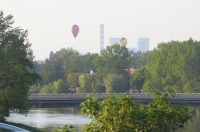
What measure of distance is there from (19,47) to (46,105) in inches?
708

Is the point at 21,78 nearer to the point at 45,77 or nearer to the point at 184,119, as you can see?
the point at 184,119

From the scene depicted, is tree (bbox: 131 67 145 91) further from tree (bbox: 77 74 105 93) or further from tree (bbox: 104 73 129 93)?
tree (bbox: 77 74 105 93)

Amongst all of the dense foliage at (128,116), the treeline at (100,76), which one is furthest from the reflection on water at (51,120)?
the dense foliage at (128,116)

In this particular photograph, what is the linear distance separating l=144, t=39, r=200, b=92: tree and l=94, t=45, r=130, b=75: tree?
9363mm

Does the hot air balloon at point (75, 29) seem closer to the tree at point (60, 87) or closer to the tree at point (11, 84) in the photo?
the tree at point (60, 87)

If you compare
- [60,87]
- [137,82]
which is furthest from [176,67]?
[60,87]

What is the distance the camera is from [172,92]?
19.8 m

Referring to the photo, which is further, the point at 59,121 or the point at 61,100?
the point at 61,100

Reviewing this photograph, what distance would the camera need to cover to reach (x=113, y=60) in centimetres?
14688

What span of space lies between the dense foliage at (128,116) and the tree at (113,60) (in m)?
128

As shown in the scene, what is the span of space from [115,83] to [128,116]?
11543 centimetres

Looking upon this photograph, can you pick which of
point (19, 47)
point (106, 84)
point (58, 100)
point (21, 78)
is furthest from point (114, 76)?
point (21, 78)

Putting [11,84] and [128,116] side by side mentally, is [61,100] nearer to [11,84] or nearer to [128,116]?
[11,84]

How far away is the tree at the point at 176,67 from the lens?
411ft
